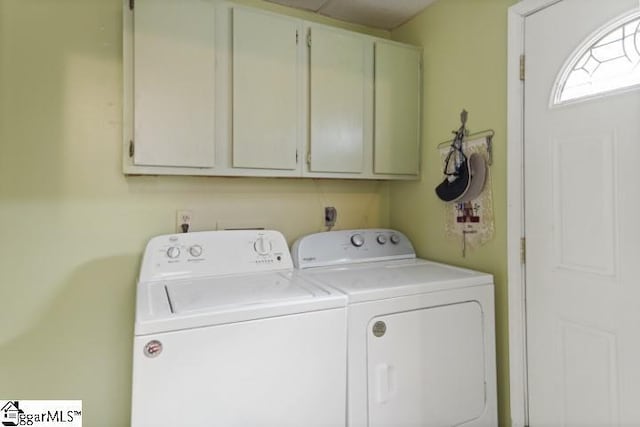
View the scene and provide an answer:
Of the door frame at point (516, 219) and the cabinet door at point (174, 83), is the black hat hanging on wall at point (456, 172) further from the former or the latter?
the cabinet door at point (174, 83)

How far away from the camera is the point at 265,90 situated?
1719mm

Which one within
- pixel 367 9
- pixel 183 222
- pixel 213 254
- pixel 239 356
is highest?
pixel 367 9

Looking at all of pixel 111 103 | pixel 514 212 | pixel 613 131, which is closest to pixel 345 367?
pixel 514 212

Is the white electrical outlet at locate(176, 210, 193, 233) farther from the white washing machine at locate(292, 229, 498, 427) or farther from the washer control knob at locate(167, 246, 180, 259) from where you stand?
the white washing machine at locate(292, 229, 498, 427)

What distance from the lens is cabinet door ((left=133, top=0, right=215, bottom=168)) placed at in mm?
1495

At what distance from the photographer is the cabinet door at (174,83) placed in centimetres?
150

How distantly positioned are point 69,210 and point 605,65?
2235mm

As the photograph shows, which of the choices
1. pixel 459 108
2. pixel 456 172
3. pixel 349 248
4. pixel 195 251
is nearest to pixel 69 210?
pixel 195 251

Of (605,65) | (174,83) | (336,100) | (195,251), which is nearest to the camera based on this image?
(605,65)

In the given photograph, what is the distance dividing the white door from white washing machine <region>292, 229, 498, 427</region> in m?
0.21

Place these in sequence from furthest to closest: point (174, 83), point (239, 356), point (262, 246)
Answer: point (262, 246) → point (174, 83) → point (239, 356)

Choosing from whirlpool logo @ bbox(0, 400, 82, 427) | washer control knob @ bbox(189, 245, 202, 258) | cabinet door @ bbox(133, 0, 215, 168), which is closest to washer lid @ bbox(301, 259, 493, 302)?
washer control knob @ bbox(189, 245, 202, 258)

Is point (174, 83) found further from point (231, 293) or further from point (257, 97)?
point (231, 293)

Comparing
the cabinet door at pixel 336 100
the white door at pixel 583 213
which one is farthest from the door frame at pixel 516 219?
the cabinet door at pixel 336 100
